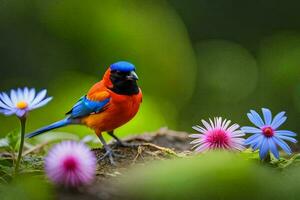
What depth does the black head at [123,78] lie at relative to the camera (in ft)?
7.47

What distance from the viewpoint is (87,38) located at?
5848 millimetres

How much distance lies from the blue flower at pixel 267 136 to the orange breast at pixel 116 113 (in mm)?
752

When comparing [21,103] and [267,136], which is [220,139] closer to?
[267,136]

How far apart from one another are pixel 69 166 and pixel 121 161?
1.66ft

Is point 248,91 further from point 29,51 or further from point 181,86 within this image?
point 29,51

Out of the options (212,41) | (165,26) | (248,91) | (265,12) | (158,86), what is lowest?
(158,86)

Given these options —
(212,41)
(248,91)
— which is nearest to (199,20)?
(212,41)

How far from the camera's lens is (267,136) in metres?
1.56

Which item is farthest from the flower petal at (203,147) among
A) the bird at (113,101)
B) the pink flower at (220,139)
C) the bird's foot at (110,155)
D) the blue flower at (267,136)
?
the bird at (113,101)

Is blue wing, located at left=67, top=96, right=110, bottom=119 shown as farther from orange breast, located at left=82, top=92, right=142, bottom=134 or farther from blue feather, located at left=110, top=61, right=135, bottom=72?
blue feather, located at left=110, top=61, right=135, bottom=72

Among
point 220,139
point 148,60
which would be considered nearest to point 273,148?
point 220,139

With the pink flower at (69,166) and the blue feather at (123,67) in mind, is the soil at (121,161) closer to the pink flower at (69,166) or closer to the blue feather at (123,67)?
the pink flower at (69,166)

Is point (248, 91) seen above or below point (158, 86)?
above

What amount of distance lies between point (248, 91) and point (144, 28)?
1.15 metres
